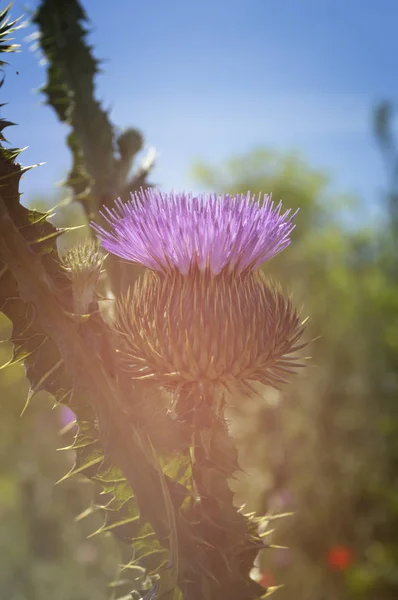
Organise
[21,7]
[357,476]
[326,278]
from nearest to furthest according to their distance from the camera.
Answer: [21,7] < [357,476] < [326,278]

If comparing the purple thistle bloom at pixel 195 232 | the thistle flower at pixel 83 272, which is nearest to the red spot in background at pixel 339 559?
the purple thistle bloom at pixel 195 232

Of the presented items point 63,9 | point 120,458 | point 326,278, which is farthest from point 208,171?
Result: point 120,458

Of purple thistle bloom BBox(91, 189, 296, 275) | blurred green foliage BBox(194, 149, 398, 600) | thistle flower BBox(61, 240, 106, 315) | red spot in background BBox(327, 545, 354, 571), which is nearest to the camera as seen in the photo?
thistle flower BBox(61, 240, 106, 315)

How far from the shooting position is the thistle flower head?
3.80 ft

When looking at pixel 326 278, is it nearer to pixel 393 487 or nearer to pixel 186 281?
pixel 393 487

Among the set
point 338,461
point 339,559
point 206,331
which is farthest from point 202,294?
point 338,461

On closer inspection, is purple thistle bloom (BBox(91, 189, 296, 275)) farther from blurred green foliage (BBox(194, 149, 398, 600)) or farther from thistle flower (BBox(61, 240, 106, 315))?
blurred green foliage (BBox(194, 149, 398, 600))

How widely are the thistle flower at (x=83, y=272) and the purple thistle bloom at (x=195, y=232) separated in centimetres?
16

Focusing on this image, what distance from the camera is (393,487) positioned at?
266 inches

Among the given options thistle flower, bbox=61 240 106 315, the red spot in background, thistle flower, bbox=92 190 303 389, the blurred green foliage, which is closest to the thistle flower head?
thistle flower, bbox=92 190 303 389

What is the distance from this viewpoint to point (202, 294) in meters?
1.22

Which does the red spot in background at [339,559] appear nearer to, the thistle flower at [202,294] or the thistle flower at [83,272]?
the thistle flower at [202,294]

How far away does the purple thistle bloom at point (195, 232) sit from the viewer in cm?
114

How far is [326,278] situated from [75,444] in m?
12.0
